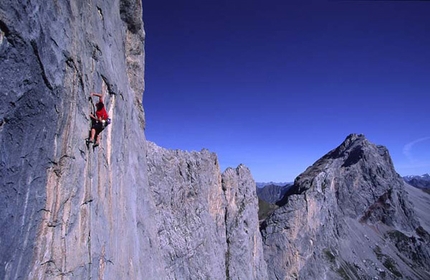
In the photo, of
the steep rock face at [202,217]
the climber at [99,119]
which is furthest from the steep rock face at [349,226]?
the climber at [99,119]

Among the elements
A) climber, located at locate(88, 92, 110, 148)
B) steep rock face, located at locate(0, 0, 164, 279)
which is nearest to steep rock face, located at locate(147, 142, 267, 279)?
steep rock face, located at locate(0, 0, 164, 279)

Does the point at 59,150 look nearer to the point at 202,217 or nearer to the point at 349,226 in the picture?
the point at 202,217

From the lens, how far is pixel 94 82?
16.9m

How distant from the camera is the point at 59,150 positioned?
511 inches

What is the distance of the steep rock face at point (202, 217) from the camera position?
38744 mm

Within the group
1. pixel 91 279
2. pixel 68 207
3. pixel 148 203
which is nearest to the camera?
pixel 68 207

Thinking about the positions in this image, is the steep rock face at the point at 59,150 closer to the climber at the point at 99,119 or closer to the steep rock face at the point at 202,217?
the climber at the point at 99,119

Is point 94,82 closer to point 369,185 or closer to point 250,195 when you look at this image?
point 250,195

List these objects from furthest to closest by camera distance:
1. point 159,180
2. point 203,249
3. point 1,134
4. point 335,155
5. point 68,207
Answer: point 335,155 → point 203,249 → point 159,180 → point 68,207 → point 1,134

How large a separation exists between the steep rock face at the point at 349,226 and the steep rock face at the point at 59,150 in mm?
82784

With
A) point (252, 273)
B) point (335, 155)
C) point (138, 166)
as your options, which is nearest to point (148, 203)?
point (138, 166)

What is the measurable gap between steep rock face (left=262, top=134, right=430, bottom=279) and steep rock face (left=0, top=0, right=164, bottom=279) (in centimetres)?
8278

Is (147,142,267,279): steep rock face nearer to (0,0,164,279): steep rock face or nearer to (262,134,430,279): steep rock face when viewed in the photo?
(0,0,164,279): steep rock face

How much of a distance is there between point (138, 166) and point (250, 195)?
45013 millimetres
